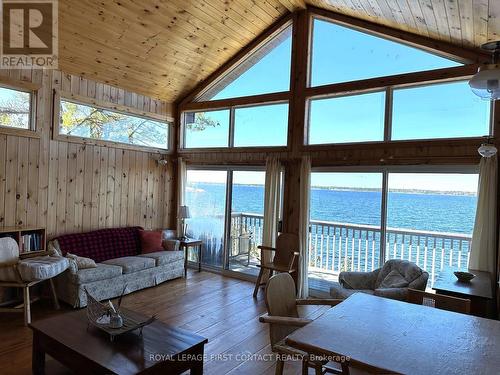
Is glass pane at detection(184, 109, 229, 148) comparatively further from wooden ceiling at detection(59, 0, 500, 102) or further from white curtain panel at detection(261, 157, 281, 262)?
white curtain panel at detection(261, 157, 281, 262)

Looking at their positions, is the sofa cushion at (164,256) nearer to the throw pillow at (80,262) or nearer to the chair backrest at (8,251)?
the throw pillow at (80,262)

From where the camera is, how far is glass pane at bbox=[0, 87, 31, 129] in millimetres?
4113

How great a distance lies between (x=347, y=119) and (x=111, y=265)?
3.69 m

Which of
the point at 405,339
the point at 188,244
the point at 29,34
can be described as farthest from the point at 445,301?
the point at 29,34

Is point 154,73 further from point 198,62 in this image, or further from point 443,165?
point 443,165

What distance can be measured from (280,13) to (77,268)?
450cm

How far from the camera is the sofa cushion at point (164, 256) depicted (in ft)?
16.4

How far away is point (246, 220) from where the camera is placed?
578 cm

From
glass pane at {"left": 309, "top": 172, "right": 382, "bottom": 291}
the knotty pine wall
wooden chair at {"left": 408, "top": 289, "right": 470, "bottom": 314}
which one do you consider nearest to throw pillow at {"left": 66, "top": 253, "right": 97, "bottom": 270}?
the knotty pine wall

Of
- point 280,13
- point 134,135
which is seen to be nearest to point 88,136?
point 134,135

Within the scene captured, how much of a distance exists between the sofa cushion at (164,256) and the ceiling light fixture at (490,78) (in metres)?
4.27

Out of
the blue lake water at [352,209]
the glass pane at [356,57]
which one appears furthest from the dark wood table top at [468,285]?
the glass pane at [356,57]

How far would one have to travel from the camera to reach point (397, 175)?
4305mm

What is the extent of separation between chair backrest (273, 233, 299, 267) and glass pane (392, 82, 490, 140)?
6.22ft
